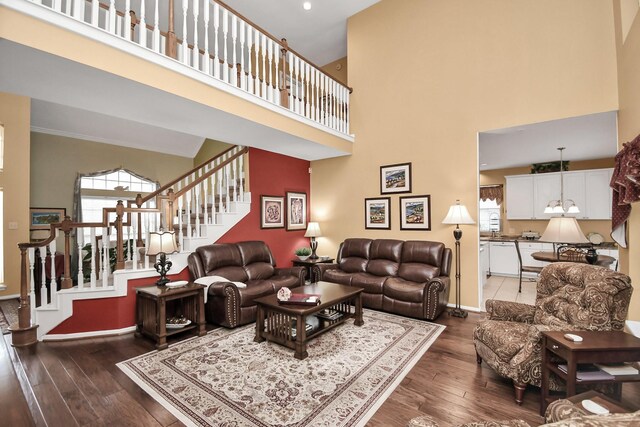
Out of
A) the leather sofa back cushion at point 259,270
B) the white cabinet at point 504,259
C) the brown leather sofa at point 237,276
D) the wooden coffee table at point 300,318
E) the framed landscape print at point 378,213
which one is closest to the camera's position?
the wooden coffee table at point 300,318

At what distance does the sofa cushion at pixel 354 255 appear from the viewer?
16.2 feet

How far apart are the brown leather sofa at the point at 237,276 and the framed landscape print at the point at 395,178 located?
2175mm

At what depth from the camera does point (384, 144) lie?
5.34 meters

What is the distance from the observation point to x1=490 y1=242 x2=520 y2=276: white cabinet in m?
6.75

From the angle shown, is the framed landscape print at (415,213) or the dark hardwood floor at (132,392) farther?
the framed landscape print at (415,213)

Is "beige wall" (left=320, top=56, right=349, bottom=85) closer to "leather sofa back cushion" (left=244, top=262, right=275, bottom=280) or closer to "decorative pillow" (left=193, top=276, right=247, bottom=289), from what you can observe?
"leather sofa back cushion" (left=244, top=262, right=275, bottom=280)

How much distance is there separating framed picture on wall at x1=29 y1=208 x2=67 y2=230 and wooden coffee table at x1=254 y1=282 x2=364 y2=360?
18.3 ft

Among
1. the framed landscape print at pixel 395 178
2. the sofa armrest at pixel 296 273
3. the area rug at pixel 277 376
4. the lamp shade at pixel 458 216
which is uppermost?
the framed landscape print at pixel 395 178

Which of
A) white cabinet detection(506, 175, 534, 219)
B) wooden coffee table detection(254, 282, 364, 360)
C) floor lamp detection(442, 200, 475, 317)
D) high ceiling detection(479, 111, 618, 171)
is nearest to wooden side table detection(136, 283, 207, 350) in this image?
wooden coffee table detection(254, 282, 364, 360)

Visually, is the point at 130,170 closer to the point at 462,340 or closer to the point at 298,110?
the point at 298,110

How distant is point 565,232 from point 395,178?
2.67m

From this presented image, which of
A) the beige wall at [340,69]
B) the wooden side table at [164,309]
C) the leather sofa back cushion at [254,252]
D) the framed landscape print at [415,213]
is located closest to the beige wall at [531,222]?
the framed landscape print at [415,213]

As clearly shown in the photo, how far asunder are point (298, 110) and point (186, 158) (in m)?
5.15

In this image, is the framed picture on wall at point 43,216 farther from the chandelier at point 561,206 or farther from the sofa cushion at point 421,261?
the chandelier at point 561,206
